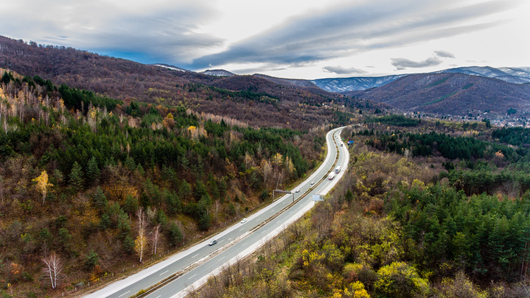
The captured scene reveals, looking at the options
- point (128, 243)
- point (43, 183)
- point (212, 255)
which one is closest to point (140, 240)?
point (128, 243)

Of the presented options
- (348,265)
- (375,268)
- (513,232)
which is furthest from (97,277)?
(513,232)

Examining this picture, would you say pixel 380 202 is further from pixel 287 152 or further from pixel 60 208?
pixel 60 208

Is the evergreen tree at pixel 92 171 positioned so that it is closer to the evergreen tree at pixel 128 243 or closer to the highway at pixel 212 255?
the evergreen tree at pixel 128 243

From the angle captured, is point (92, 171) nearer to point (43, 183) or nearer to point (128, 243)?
point (43, 183)

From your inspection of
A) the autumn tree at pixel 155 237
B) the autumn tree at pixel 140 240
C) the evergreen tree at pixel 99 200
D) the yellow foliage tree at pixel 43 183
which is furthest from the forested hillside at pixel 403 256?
the yellow foliage tree at pixel 43 183

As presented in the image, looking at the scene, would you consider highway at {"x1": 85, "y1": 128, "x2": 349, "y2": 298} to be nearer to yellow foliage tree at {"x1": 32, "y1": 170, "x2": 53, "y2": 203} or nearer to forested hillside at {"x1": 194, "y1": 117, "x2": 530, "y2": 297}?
forested hillside at {"x1": 194, "y1": 117, "x2": 530, "y2": 297}

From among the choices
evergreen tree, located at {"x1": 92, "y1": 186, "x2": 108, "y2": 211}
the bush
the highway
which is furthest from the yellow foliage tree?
the bush
